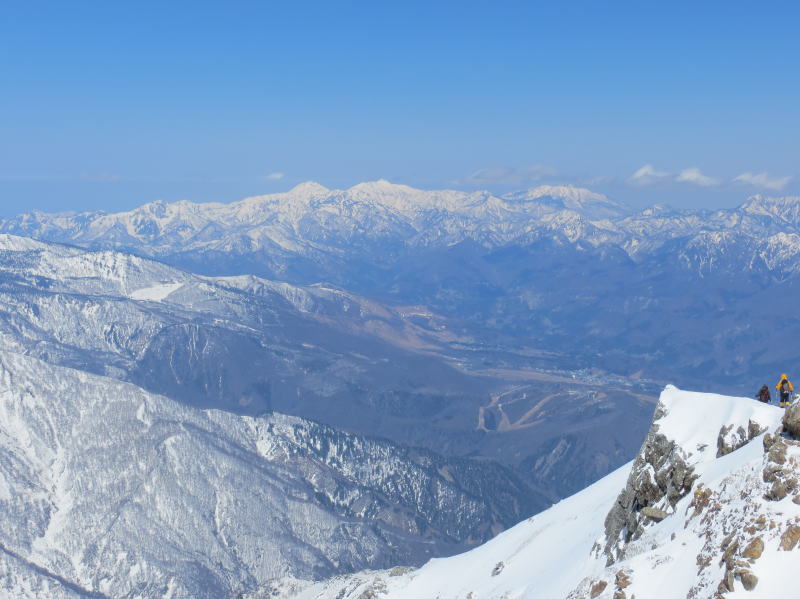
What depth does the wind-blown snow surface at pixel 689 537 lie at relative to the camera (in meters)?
47.5

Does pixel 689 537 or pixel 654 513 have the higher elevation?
pixel 689 537

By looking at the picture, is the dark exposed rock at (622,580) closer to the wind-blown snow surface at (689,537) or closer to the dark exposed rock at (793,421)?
the wind-blown snow surface at (689,537)

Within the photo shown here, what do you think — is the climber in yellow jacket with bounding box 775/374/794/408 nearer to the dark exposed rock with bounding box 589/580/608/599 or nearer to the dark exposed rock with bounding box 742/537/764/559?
the dark exposed rock with bounding box 742/537/764/559

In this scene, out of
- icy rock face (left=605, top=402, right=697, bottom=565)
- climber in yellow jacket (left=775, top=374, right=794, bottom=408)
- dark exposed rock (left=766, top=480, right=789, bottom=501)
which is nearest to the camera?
dark exposed rock (left=766, top=480, right=789, bottom=501)

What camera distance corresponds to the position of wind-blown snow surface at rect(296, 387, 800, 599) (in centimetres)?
4747

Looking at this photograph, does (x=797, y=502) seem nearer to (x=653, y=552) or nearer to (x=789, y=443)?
(x=789, y=443)

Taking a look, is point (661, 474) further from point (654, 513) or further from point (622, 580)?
point (622, 580)

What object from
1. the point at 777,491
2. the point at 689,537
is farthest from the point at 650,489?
the point at 777,491

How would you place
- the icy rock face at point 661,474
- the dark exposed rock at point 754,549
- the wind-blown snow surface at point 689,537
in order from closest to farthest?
the dark exposed rock at point 754,549 → the wind-blown snow surface at point 689,537 → the icy rock face at point 661,474

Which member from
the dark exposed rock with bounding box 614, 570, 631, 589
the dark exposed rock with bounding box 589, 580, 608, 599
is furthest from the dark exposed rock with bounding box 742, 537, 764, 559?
the dark exposed rock with bounding box 589, 580, 608, 599

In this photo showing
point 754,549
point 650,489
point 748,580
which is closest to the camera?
point 748,580

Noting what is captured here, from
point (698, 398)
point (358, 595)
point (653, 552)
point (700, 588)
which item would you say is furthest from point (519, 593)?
point (358, 595)

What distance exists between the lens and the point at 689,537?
5472 centimetres

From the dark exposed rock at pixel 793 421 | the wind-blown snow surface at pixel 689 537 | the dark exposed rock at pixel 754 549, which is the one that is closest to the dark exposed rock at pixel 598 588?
the wind-blown snow surface at pixel 689 537
